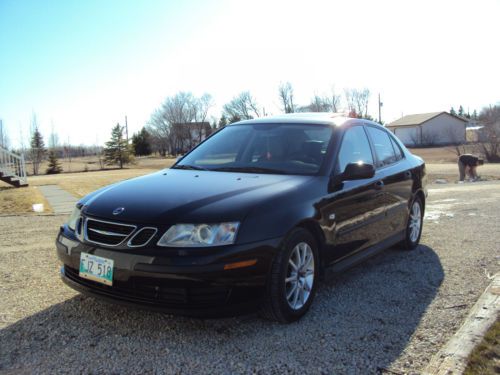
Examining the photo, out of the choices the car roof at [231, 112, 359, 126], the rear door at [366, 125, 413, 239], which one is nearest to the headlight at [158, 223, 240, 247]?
the car roof at [231, 112, 359, 126]

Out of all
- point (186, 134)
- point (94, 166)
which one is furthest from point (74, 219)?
point (186, 134)

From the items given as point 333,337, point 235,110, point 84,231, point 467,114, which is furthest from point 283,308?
point 467,114

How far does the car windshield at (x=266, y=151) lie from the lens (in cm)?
404

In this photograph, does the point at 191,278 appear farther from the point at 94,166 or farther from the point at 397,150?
the point at 94,166

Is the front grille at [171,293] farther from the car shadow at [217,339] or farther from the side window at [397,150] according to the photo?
the side window at [397,150]

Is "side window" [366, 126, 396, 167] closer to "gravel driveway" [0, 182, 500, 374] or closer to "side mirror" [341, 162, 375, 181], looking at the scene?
"side mirror" [341, 162, 375, 181]

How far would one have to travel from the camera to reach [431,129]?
73.9 metres

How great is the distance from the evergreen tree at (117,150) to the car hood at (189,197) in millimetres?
47598

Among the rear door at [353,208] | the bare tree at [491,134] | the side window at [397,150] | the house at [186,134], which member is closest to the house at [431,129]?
the bare tree at [491,134]

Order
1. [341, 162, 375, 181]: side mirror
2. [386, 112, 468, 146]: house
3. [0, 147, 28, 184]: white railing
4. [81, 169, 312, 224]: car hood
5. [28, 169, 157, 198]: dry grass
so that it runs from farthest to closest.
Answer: [386, 112, 468, 146]: house → [0, 147, 28, 184]: white railing → [28, 169, 157, 198]: dry grass → [341, 162, 375, 181]: side mirror → [81, 169, 312, 224]: car hood

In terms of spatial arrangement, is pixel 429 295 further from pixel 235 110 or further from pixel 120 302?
pixel 235 110

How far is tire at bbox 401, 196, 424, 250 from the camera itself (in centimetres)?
552

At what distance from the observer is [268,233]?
3086mm

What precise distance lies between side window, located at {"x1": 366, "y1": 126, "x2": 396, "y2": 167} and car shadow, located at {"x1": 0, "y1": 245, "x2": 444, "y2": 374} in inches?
60.0
